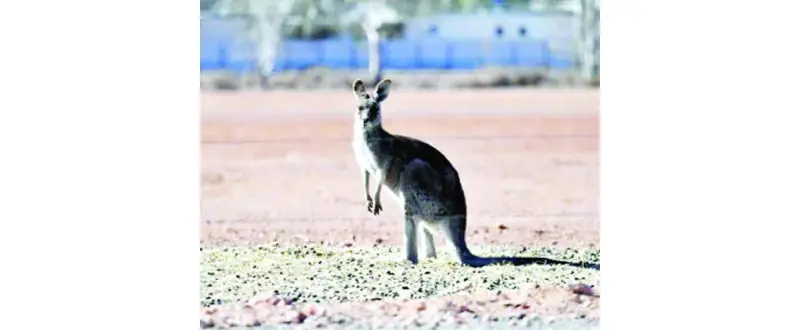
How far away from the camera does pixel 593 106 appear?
418 cm

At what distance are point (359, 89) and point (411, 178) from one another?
11.9 inches

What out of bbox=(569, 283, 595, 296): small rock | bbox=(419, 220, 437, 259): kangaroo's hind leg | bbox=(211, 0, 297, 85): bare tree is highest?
bbox=(211, 0, 297, 85): bare tree

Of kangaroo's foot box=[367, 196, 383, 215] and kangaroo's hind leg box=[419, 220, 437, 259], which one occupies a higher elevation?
kangaroo's foot box=[367, 196, 383, 215]

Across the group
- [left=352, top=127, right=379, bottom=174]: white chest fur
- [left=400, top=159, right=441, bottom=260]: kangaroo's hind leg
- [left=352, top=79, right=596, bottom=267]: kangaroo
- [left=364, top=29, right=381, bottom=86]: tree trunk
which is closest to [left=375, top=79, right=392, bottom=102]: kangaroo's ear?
[left=352, top=79, right=596, bottom=267]: kangaroo

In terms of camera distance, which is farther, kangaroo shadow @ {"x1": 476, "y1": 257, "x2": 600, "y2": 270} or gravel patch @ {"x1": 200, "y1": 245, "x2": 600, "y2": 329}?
kangaroo shadow @ {"x1": 476, "y1": 257, "x2": 600, "y2": 270}

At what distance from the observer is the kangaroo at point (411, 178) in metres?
3.57

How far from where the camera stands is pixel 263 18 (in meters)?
3.90

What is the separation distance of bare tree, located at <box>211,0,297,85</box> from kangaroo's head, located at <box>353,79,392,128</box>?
440 millimetres

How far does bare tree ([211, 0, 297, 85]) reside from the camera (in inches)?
151

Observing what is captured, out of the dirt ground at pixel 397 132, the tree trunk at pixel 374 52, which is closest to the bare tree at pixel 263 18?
the dirt ground at pixel 397 132

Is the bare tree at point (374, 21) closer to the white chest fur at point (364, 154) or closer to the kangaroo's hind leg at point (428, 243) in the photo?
the white chest fur at point (364, 154)

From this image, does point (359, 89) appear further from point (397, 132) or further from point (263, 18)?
point (263, 18)

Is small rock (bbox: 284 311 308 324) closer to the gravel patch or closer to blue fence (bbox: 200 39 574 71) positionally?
the gravel patch
